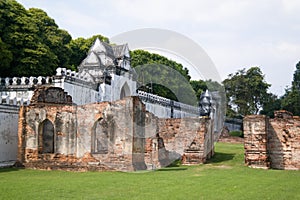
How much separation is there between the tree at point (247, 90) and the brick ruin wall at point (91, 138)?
106ft

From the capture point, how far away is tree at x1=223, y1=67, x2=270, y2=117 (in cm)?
4681

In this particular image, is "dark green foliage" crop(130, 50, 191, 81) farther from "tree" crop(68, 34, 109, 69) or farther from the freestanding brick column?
the freestanding brick column

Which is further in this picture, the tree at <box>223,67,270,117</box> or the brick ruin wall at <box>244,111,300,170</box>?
the tree at <box>223,67,270,117</box>

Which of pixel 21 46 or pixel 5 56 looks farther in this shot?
pixel 21 46

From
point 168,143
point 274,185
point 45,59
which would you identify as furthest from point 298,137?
point 45,59

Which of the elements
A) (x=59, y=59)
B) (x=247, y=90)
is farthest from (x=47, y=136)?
(x=247, y=90)

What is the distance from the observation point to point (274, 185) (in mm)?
10258

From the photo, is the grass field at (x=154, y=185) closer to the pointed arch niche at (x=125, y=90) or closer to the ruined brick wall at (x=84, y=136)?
the ruined brick wall at (x=84, y=136)

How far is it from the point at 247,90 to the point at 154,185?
1537 inches

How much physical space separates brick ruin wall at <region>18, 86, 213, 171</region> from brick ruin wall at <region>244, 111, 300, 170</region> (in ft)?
7.20

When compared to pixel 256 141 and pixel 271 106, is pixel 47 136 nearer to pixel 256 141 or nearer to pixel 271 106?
pixel 256 141

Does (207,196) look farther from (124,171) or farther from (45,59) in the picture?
(45,59)

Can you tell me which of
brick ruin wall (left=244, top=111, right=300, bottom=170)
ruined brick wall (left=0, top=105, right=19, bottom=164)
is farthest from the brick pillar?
brick ruin wall (left=244, top=111, right=300, bottom=170)

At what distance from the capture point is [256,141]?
14.6m
